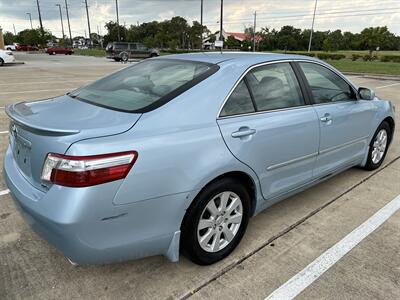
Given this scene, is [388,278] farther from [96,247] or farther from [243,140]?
[96,247]

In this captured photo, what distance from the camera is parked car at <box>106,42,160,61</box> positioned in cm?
3222

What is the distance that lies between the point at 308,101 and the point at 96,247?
7.36ft

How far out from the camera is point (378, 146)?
452 centimetres

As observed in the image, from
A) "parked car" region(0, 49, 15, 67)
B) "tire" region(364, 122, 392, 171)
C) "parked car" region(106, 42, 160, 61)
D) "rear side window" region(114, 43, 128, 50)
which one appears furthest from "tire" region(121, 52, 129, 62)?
"tire" region(364, 122, 392, 171)

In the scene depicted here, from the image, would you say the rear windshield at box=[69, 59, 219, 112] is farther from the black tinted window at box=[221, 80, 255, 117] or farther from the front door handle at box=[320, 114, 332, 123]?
the front door handle at box=[320, 114, 332, 123]

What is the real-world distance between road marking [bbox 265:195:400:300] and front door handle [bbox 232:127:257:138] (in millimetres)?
1075

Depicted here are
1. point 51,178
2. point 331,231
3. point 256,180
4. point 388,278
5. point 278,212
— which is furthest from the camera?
point 278,212

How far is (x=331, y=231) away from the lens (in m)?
3.12

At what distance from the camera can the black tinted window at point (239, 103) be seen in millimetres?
2547

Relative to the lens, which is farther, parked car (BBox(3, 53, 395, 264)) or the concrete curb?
the concrete curb

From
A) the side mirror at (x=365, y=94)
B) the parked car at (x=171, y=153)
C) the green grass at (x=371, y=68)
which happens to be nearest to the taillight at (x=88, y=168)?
the parked car at (x=171, y=153)

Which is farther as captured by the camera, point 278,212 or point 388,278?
point 278,212

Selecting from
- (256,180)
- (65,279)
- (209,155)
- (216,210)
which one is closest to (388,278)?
(256,180)

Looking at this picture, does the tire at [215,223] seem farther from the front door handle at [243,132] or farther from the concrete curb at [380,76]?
the concrete curb at [380,76]
